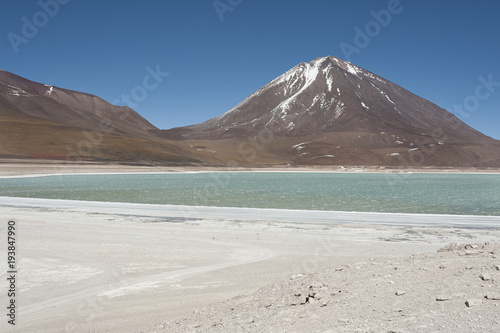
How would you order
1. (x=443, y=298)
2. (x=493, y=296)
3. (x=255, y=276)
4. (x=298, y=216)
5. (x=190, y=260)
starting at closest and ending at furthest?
(x=493, y=296)
(x=443, y=298)
(x=255, y=276)
(x=190, y=260)
(x=298, y=216)

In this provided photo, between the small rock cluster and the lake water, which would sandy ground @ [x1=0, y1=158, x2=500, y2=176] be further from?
the small rock cluster

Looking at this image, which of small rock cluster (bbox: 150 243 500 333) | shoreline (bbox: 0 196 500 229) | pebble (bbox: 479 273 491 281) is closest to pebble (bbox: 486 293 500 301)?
small rock cluster (bbox: 150 243 500 333)

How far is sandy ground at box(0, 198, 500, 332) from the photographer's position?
6.50m

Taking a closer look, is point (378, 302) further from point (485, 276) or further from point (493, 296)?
point (485, 276)

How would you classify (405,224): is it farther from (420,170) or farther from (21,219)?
(420,170)

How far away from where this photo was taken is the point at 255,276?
8953mm

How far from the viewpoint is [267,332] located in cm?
496

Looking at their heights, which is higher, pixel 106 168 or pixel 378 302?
pixel 106 168

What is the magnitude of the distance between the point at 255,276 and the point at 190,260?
6.74 feet

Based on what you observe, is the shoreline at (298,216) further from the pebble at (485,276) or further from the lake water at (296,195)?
the pebble at (485,276)

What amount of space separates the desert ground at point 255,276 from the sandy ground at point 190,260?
A: 1.2 inches

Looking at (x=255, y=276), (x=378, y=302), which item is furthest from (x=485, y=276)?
(x=255, y=276)

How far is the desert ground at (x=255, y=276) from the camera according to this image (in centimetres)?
518

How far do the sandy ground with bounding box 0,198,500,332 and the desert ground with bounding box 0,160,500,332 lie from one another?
0.10 feet
